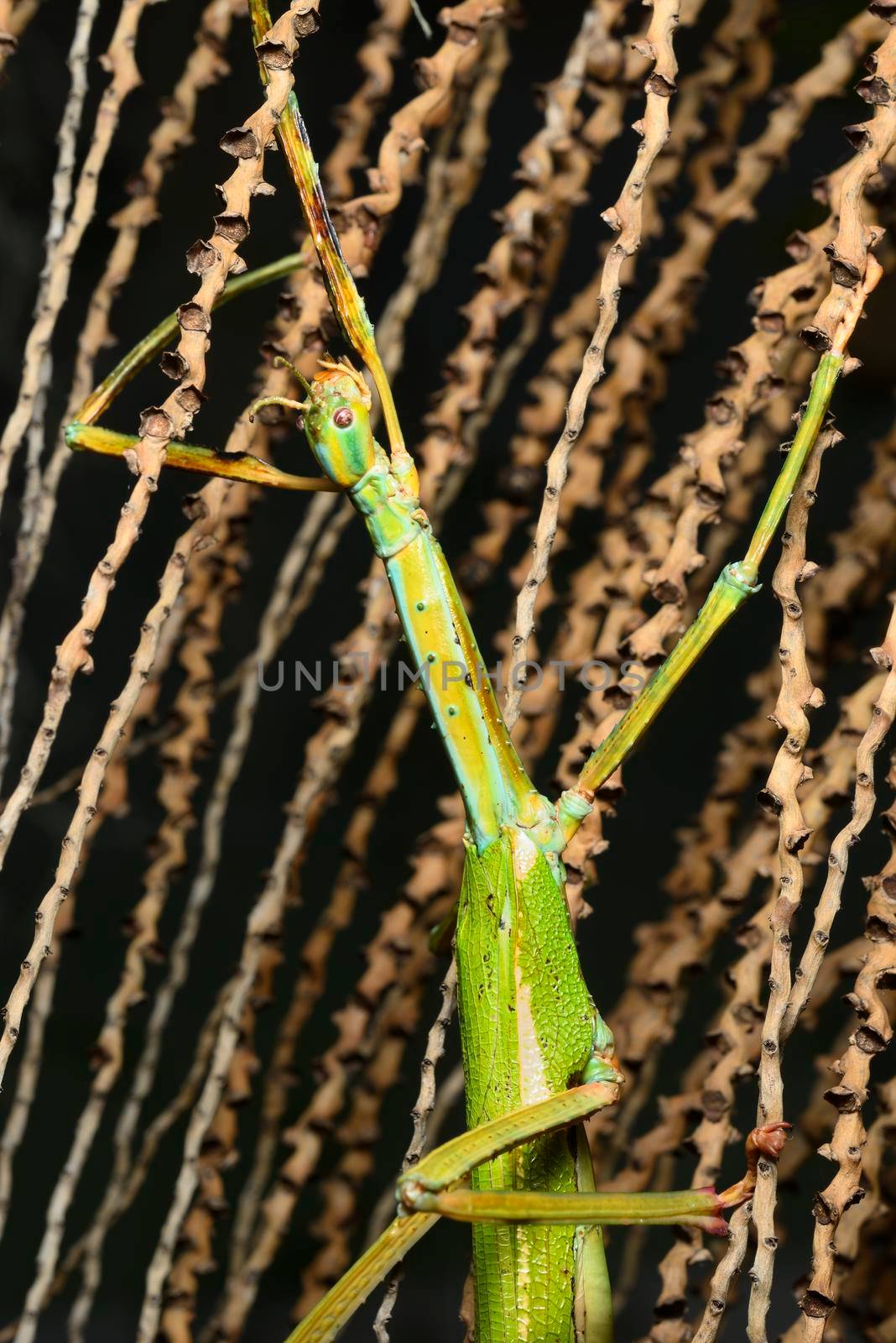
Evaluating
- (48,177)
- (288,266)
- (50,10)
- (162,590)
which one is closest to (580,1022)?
(162,590)

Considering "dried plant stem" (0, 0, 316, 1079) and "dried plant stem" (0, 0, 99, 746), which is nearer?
"dried plant stem" (0, 0, 316, 1079)

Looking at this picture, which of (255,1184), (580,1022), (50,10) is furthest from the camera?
(50,10)

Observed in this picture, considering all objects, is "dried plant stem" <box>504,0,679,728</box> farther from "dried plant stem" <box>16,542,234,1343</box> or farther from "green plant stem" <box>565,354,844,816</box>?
"dried plant stem" <box>16,542,234,1343</box>

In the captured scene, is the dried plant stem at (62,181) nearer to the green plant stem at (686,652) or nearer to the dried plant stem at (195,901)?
the dried plant stem at (195,901)

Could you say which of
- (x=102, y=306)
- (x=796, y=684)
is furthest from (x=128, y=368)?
(x=796, y=684)

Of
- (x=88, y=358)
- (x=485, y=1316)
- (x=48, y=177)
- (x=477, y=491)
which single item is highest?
(x=48, y=177)

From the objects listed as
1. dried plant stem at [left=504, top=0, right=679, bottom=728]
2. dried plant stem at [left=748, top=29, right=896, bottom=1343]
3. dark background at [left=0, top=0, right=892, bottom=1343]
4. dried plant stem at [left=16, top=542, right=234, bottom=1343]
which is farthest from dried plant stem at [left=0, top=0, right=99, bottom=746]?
dark background at [left=0, top=0, right=892, bottom=1343]

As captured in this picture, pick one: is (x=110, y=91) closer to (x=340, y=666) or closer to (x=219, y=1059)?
(x=340, y=666)
